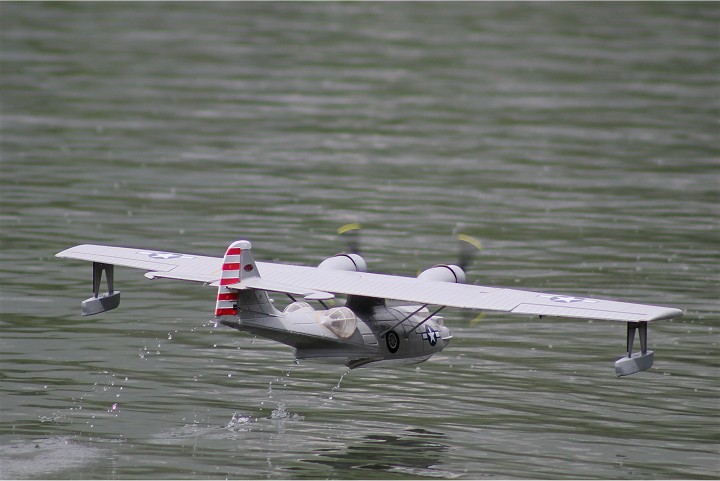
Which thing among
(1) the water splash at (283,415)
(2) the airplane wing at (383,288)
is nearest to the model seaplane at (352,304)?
(2) the airplane wing at (383,288)

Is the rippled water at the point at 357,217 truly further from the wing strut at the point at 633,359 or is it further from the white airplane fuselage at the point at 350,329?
the wing strut at the point at 633,359

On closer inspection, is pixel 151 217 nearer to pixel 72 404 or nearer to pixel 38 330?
pixel 38 330

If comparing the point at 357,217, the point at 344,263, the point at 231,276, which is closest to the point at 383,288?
the point at 344,263

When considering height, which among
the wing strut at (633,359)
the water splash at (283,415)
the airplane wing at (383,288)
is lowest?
the water splash at (283,415)

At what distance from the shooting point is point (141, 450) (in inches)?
1283

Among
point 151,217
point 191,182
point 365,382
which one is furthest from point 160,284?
point 191,182

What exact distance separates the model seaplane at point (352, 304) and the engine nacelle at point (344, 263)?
29mm

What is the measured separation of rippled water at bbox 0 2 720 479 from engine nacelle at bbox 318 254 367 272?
392cm

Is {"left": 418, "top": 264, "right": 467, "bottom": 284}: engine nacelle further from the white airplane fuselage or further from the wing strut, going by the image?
the wing strut

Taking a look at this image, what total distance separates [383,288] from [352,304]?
2.38 m

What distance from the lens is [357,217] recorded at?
6259 centimetres

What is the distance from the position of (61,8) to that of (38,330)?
299ft

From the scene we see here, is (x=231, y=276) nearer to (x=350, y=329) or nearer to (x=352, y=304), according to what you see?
(x=350, y=329)

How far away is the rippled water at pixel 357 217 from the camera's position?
113 feet
